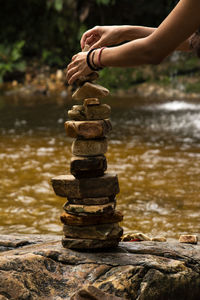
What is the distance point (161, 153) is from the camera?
762 centimetres

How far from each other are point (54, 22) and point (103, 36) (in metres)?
16.6

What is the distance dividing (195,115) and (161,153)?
3.71m

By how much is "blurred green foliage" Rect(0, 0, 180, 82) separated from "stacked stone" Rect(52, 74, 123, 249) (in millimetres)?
14138

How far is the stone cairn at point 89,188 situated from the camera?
3.02m

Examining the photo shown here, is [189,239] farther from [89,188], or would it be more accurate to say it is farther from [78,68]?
[78,68]

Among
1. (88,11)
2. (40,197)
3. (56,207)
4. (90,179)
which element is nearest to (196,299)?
(90,179)

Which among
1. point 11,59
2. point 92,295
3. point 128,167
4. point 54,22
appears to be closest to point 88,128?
point 92,295

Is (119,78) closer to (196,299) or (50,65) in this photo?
(50,65)

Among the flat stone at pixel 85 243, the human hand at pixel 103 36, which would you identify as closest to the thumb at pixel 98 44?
the human hand at pixel 103 36

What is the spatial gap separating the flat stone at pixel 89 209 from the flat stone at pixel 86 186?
0.22 feet

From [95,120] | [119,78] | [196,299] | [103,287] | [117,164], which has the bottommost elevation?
[196,299]

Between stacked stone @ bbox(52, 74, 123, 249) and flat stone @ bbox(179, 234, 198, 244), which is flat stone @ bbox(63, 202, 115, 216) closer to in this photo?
stacked stone @ bbox(52, 74, 123, 249)

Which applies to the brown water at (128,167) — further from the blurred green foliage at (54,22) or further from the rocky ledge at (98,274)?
the blurred green foliage at (54,22)

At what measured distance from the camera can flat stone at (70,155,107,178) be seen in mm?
3037
